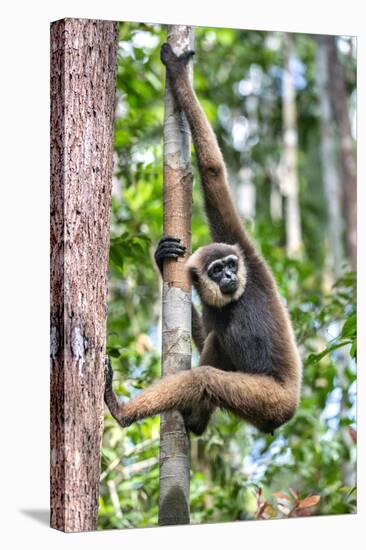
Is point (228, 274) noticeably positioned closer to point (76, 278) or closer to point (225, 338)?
point (225, 338)

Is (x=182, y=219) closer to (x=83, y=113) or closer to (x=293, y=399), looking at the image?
(x=83, y=113)

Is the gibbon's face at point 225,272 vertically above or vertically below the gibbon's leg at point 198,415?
above

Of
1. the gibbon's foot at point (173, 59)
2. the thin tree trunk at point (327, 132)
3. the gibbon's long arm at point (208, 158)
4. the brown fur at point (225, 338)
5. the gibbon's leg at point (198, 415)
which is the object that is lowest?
the gibbon's leg at point (198, 415)

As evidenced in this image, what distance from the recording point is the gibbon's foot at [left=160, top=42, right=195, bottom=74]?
6.98m

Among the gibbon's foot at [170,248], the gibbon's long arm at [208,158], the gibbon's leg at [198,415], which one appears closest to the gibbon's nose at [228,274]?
the gibbon's long arm at [208,158]

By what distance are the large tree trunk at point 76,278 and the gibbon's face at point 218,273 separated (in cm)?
75

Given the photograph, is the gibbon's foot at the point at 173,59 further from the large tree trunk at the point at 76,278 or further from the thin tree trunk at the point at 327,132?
the thin tree trunk at the point at 327,132

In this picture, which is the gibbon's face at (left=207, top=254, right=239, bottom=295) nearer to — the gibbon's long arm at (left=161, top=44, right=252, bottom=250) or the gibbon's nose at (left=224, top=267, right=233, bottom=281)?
the gibbon's nose at (left=224, top=267, right=233, bottom=281)

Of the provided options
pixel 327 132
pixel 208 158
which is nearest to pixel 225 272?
pixel 208 158

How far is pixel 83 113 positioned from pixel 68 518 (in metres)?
2.67

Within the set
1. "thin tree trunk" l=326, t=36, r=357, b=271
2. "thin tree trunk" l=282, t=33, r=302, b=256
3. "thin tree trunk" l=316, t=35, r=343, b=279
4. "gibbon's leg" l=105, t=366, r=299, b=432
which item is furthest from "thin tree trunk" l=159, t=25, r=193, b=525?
"thin tree trunk" l=316, t=35, r=343, b=279

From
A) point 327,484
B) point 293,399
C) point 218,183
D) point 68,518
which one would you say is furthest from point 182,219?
point 327,484

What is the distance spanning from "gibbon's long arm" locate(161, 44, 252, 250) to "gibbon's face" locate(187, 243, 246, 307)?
0.46ft

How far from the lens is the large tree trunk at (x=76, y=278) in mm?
6363
